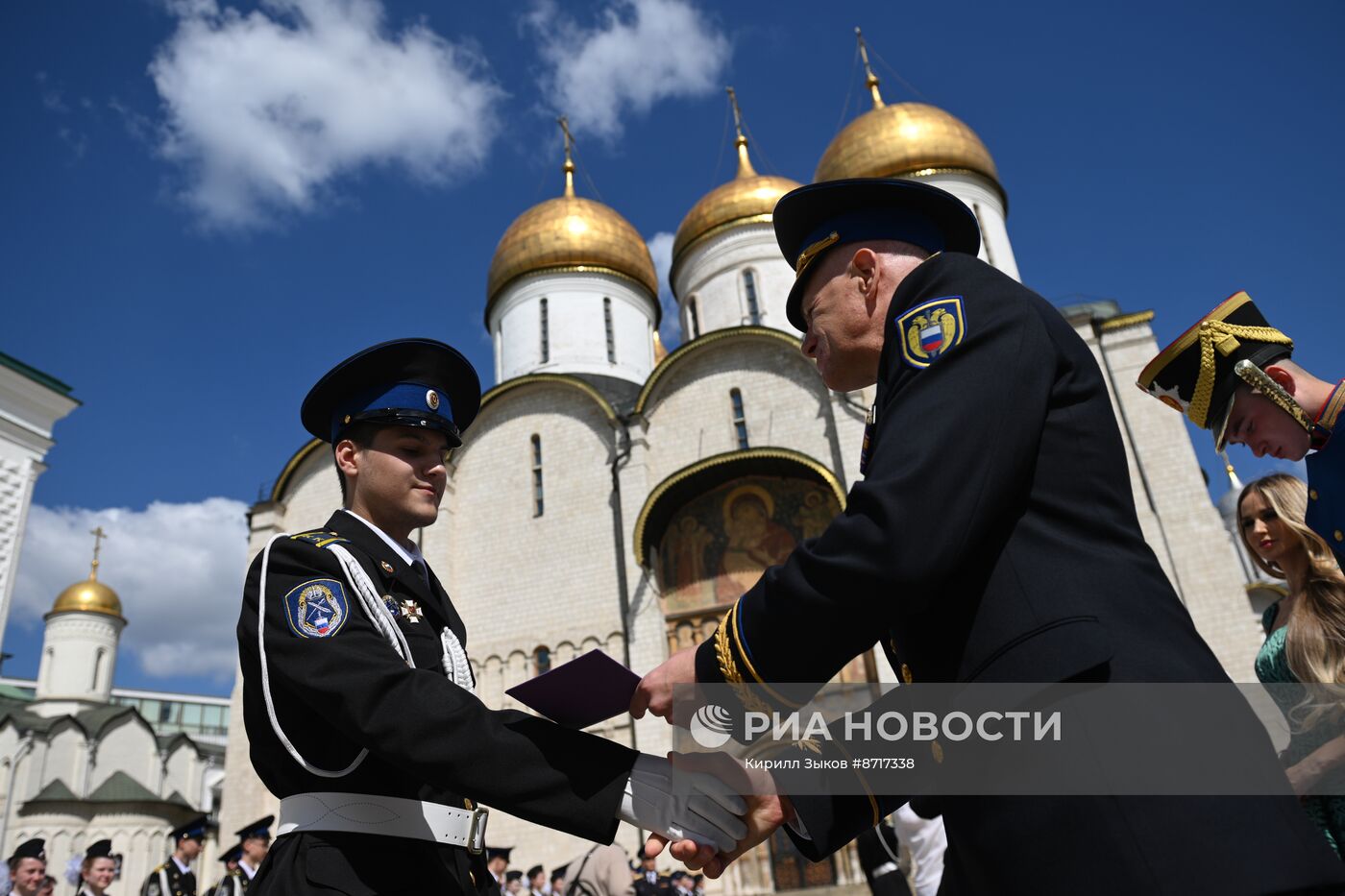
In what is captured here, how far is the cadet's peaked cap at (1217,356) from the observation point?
2.33 m

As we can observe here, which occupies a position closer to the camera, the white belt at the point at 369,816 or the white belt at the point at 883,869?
the white belt at the point at 369,816

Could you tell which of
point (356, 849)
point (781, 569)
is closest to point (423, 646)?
point (356, 849)

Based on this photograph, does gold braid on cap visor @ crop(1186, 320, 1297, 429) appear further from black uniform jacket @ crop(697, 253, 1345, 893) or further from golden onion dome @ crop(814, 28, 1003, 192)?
golden onion dome @ crop(814, 28, 1003, 192)

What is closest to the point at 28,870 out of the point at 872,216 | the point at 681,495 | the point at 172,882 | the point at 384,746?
the point at 172,882

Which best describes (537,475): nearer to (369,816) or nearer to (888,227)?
(369,816)

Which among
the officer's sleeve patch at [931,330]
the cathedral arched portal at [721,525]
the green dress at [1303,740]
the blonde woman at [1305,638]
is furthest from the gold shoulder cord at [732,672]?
the cathedral arched portal at [721,525]

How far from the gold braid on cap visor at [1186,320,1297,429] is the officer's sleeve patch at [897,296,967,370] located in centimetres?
116

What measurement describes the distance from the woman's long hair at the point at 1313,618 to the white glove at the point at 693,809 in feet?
6.99

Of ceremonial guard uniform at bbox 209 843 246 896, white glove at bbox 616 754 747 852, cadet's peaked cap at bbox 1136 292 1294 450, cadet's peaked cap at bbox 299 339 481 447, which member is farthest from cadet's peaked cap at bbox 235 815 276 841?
cadet's peaked cap at bbox 1136 292 1294 450

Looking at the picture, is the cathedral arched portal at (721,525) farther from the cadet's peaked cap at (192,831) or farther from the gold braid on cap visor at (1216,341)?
the gold braid on cap visor at (1216,341)

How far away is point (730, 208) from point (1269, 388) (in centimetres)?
1937

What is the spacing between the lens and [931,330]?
1.54m

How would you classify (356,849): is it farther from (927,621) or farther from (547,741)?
(927,621)

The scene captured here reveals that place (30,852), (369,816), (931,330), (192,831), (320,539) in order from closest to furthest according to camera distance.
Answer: (931,330)
(369,816)
(320,539)
(30,852)
(192,831)
